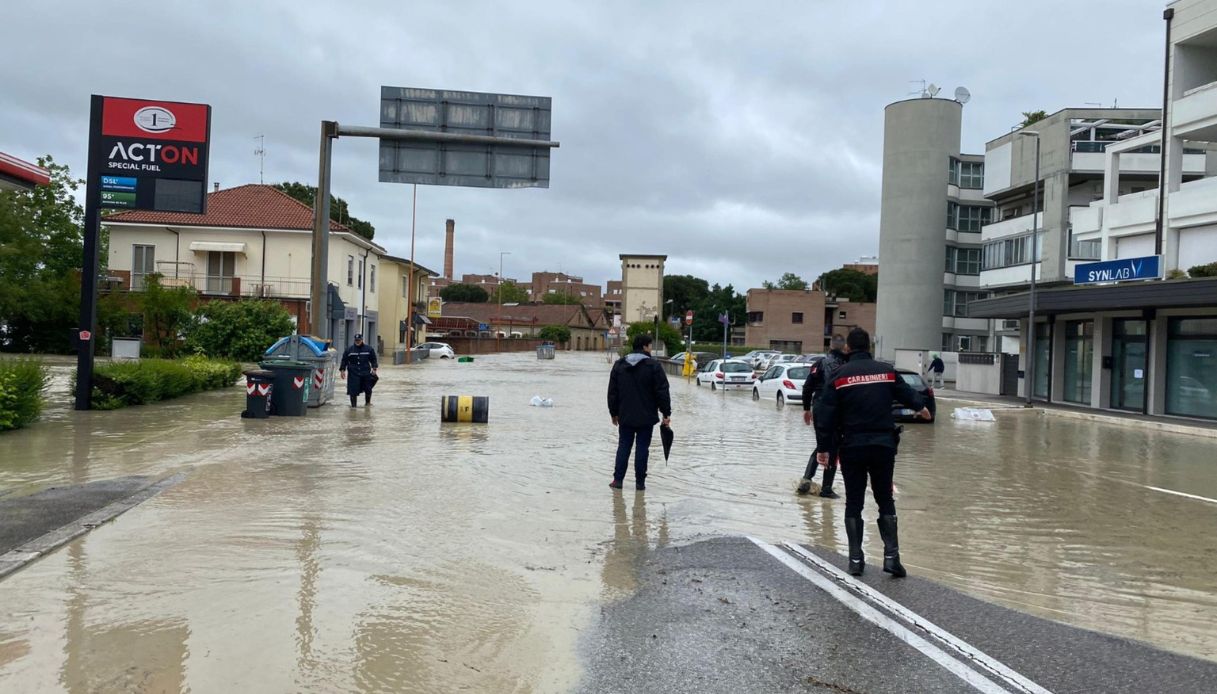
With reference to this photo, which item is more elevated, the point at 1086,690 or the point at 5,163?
the point at 5,163

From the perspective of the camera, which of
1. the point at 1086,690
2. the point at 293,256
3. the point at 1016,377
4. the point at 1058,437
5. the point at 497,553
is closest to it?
the point at 1086,690

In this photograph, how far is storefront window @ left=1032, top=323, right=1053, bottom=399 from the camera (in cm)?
3244

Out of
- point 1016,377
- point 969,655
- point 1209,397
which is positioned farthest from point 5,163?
point 1016,377

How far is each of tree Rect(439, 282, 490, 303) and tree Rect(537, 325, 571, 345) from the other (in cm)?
4242

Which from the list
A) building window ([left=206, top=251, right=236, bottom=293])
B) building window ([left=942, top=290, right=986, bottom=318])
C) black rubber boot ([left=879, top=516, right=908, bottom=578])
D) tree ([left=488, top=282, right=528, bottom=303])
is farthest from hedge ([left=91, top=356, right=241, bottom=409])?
tree ([left=488, top=282, right=528, bottom=303])

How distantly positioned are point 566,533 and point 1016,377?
3505 centimetres

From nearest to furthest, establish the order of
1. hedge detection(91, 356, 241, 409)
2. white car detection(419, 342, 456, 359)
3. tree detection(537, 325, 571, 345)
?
hedge detection(91, 356, 241, 409), white car detection(419, 342, 456, 359), tree detection(537, 325, 571, 345)

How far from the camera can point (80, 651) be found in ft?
15.4

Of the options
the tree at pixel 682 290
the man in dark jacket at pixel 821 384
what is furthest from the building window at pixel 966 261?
the tree at pixel 682 290

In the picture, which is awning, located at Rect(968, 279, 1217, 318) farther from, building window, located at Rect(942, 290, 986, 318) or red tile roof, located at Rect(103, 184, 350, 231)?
building window, located at Rect(942, 290, 986, 318)

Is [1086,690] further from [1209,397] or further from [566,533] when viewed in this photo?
[1209,397]

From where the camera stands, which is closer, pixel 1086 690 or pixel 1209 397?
pixel 1086 690

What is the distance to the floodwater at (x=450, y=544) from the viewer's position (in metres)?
4.79

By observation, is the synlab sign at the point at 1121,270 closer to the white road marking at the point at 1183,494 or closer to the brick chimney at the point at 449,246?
the white road marking at the point at 1183,494
